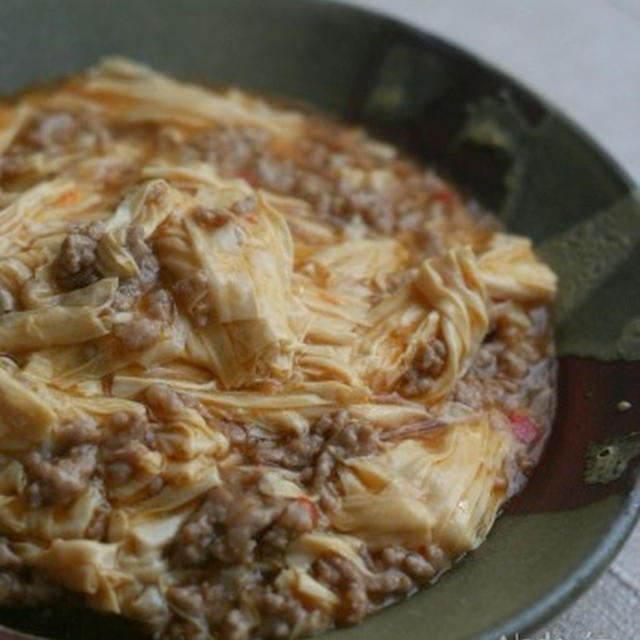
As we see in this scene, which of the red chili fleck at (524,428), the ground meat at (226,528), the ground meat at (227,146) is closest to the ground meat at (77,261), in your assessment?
the ground meat at (226,528)

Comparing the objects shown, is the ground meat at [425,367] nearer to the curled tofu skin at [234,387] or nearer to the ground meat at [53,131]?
the curled tofu skin at [234,387]

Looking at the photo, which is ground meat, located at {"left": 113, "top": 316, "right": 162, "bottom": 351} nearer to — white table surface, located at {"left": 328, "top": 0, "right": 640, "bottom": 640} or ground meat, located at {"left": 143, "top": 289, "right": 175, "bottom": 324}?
ground meat, located at {"left": 143, "top": 289, "right": 175, "bottom": 324}

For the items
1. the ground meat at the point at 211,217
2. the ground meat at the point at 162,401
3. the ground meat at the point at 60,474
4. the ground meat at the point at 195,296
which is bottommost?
the ground meat at the point at 60,474

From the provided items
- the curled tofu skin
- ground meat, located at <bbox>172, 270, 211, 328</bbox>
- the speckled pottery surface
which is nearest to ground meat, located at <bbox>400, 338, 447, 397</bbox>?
the curled tofu skin

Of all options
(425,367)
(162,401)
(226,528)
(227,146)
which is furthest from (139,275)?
(227,146)

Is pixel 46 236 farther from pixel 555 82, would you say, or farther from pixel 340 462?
pixel 555 82

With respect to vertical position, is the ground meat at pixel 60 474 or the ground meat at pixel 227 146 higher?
the ground meat at pixel 227 146

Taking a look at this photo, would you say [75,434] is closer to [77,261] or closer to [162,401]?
[162,401]
